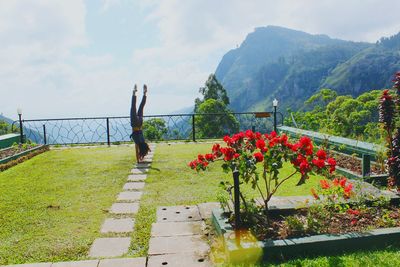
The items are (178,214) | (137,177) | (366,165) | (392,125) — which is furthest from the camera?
(137,177)

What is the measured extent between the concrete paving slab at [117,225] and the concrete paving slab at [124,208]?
28cm

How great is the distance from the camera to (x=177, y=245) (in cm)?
349

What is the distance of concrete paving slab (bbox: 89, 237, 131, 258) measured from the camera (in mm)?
3311

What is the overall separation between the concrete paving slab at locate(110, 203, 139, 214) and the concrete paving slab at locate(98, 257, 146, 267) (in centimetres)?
143

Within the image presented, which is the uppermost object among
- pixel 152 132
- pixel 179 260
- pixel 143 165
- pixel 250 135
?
pixel 250 135

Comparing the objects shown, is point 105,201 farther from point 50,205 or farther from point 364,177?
point 364,177

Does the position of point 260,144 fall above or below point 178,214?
above

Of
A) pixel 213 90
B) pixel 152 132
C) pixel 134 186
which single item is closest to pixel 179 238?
pixel 134 186

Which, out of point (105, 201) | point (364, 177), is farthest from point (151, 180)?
point (364, 177)

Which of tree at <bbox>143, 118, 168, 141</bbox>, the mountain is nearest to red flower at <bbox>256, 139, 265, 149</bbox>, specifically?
tree at <bbox>143, 118, 168, 141</bbox>

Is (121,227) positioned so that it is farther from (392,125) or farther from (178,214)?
(392,125)

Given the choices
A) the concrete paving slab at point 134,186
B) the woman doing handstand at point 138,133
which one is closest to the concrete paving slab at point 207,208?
the concrete paving slab at point 134,186

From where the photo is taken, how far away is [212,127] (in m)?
33.8

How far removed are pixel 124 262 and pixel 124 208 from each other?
5.54 feet
